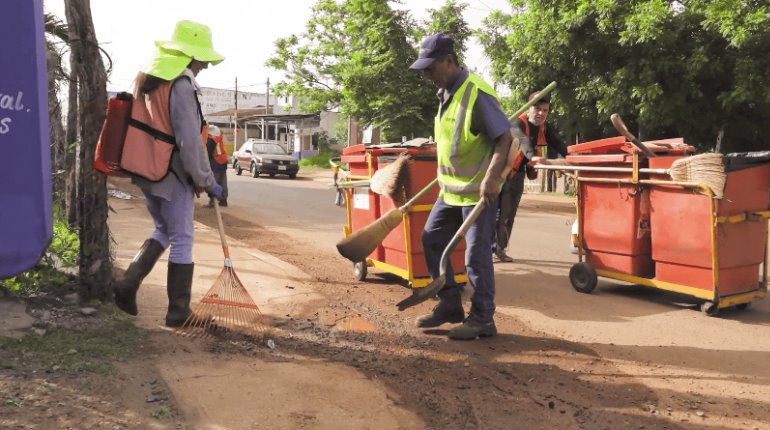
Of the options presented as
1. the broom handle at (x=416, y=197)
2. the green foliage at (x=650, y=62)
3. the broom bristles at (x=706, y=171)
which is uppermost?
the green foliage at (x=650, y=62)

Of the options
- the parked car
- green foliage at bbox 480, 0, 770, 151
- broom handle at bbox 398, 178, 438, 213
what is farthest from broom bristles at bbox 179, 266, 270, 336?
the parked car

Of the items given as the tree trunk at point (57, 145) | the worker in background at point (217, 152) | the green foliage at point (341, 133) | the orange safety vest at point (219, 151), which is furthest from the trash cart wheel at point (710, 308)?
the green foliage at point (341, 133)

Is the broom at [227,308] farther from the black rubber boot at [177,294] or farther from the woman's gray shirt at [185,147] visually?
the woman's gray shirt at [185,147]

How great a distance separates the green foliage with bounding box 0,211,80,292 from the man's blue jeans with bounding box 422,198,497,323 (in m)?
2.52

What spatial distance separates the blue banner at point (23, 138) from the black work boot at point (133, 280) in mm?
1901

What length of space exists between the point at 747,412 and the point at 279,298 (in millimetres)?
3426

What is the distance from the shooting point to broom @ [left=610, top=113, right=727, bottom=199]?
504cm

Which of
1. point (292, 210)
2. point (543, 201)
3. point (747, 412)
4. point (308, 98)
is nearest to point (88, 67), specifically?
point (747, 412)

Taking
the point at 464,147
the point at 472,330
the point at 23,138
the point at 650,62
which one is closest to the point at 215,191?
the point at 464,147

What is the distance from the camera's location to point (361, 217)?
654 cm

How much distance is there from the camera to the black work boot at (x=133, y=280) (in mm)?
3992

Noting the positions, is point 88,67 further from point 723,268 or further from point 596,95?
point 596,95

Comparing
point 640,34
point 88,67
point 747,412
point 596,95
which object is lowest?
point 747,412

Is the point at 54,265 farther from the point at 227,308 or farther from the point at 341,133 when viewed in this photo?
the point at 341,133
